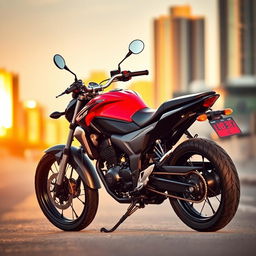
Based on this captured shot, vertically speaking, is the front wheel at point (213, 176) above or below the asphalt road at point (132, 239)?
above

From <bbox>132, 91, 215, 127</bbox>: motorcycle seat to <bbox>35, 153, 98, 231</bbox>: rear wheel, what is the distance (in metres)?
1.02

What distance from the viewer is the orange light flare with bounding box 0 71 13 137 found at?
9962 cm

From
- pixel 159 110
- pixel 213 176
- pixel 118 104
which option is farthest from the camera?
pixel 118 104

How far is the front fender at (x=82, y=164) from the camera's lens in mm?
8922

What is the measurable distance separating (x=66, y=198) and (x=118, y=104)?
4.80 feet

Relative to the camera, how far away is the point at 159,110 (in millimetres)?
8094

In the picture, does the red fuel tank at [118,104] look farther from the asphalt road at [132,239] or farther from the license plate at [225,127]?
the asphalt road at [132,239]

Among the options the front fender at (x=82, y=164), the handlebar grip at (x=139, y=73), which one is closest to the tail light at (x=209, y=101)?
the handlebar grip at (x=139, y=73)

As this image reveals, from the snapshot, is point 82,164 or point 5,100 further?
point 5,100

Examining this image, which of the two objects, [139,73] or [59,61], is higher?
[59,61]

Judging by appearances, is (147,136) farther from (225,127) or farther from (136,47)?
(136,47)

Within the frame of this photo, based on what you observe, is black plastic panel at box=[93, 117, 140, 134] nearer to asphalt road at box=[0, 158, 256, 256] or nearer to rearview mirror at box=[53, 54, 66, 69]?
rearview mirror at box=[53, 54, 66, 69]

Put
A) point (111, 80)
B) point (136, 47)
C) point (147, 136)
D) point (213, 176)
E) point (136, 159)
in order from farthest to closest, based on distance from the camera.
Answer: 1. point (111, 80)
2. point (136, 47)
3. point (136, 159)
4. point (147, 136)
5. point (213, 176)

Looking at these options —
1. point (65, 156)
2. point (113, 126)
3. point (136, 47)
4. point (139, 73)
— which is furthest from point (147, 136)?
point (65, 156)
